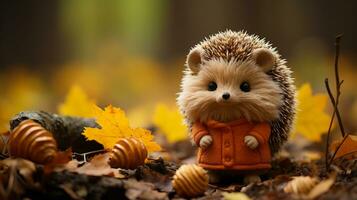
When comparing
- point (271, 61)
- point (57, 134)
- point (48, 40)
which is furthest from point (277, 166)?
point (48, 40)

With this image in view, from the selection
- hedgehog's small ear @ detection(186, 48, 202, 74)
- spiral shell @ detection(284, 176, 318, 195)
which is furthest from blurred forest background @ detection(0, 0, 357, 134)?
spiral shell @ detection(284, 176, 318, 195)

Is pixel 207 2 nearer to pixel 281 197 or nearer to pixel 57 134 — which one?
pixel 57 134

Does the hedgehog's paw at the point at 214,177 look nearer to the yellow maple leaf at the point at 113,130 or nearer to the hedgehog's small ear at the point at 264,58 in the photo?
the yellow maple leaf at the point at 113,130

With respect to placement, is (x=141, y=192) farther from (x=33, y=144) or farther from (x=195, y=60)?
(x=195, y=60)

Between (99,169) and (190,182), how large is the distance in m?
0.35

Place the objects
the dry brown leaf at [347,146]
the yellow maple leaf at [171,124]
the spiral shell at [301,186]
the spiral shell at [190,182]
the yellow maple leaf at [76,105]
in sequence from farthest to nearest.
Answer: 1. the yellow maple leaf at [171,124]
2. the yellow maple leaf at [76,105]
3. the dry brown leaf at [347,146]
4. the spiral shell at [190,182]
5. the spiral shell at [301,186]

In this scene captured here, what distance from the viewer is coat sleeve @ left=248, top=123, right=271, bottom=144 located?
206 centimetres

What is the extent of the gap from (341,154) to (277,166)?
38 centimetres

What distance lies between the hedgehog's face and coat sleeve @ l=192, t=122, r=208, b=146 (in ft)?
0.09

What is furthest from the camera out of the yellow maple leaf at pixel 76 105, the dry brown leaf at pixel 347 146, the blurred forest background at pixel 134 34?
the blurred forest background at pixel 134 34

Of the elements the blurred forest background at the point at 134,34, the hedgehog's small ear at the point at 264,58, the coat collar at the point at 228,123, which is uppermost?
the blurred forest background at the point at 134,34

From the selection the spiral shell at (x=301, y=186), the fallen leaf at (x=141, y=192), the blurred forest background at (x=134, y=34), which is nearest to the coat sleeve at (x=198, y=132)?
the fallen leaf at (x=141, y=192)

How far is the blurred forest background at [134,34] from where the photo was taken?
7.30 meters

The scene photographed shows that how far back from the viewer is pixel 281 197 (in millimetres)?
1631
